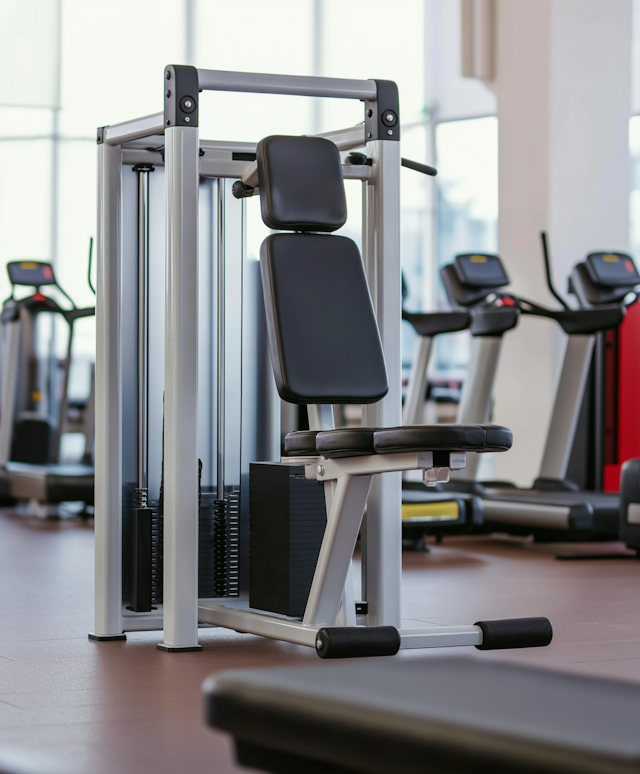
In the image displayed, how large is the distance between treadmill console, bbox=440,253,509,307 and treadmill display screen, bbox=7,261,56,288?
8.47 ft

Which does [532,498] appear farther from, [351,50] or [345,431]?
[351,50]

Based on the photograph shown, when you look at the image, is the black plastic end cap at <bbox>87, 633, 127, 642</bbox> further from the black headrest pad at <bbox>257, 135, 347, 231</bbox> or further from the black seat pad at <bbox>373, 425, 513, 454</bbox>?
the black headrest pad at <bbox>257, 135, 347, 231</bbox>

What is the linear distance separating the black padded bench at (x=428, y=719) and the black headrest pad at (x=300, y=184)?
1.56 meters

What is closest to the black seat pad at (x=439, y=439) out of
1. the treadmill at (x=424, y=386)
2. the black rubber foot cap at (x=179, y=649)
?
the black rubber foot cap at (x=179, y=649)

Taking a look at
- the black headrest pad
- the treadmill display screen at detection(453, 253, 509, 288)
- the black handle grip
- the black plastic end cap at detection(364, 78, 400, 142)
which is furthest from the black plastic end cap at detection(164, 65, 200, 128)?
the treadmill display screen at detection(453, 253, 509, 288)

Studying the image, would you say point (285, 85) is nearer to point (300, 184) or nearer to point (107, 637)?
point (300, 184)

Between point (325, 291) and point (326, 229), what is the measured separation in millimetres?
151

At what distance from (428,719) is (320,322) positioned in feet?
5.67

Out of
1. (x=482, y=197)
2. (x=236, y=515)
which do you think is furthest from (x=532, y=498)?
(x=482, y=197)

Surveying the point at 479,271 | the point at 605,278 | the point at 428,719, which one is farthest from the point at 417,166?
the point at 479,271

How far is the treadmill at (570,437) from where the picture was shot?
5.38m

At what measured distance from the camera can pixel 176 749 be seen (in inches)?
74.3

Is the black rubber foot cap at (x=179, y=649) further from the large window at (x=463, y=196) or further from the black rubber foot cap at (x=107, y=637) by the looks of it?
the large window at (x=463, y=196)

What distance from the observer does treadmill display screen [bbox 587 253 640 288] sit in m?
5.79
